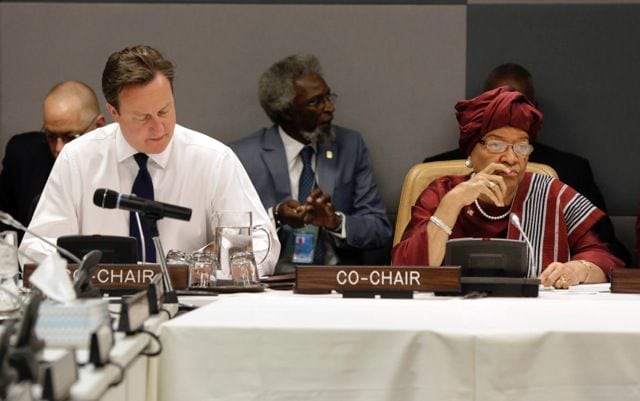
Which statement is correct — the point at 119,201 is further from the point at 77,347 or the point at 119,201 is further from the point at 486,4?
the point at 486,4

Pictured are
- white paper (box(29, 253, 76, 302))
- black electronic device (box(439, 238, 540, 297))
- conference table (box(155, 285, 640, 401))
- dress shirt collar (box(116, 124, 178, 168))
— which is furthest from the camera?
dress shirt collar (box(116, 124, 178, 168))

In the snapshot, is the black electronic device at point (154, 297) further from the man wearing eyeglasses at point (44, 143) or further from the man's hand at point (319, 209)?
the man wearing eyeglasses at point (44, 143)

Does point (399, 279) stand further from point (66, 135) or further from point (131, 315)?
point (66, 135)

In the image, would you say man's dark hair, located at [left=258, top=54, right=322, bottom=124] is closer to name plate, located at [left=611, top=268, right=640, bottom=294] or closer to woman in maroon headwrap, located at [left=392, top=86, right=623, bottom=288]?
woman in maroon headwrap, located at [left=392, top=86, right=623, bottom=288]

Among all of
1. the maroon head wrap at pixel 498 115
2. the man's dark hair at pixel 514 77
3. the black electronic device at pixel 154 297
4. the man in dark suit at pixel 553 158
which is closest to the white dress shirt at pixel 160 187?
the maroon head wrap at pixel 498 115

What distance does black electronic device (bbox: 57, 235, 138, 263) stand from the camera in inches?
105

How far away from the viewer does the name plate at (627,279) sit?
272 cm

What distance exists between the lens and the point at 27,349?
1.43 meters

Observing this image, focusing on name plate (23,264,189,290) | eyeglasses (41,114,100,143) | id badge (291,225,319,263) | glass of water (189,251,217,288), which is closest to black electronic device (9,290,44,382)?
name plate (23,264,189,290)

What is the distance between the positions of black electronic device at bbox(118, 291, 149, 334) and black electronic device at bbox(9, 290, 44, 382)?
10.0 inches

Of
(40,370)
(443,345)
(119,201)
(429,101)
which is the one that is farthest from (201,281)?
(429,101)

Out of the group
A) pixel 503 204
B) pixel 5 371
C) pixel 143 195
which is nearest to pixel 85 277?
pixel 5 371

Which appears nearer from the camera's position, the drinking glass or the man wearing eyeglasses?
the drinking glass

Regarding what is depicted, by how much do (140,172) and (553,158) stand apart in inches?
76.6
